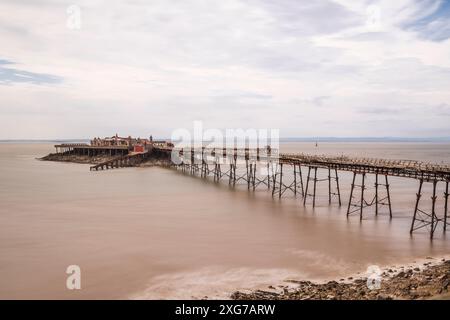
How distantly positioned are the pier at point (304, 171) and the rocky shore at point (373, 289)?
25.7 ft

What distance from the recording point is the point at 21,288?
49.3 ft

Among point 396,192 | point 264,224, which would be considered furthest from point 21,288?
point 396,192

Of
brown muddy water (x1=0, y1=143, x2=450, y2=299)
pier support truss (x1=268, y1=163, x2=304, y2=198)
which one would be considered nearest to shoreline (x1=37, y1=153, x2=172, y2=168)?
pier support truss (x1=268, y1=163, x2=304, y2=198)

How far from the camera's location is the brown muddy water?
15.6m

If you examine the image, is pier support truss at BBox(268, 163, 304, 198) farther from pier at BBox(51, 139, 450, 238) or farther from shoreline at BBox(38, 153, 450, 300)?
shoreline at BBox(38, 153, 450, 300)

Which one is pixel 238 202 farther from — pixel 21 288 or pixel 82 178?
pixel 82 178

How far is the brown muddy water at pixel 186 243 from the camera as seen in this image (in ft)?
51.1

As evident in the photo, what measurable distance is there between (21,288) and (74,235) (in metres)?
7.47

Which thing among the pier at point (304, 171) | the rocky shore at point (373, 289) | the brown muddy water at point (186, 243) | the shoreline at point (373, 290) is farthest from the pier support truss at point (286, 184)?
the rocky shore at point (373, 289)

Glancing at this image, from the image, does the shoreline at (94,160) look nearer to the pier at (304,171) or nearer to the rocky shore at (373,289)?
the pier at (304,171)

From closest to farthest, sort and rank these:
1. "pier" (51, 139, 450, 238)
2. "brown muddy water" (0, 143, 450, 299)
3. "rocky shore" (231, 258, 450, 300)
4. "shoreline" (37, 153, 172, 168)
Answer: "rocky shore" (231, 258, 450, 300), "brown muddy water" (0, 143, 450, 299), "pier" (51, 139, 450, 238), "shoreline" (37, 153, 172, 168)

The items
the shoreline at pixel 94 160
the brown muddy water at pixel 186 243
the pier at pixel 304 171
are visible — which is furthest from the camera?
the shoreline at pixel 94 160

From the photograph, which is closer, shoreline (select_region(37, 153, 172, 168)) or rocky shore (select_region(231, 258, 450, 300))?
rocky shore (select_region(231, 258, 450, 300))

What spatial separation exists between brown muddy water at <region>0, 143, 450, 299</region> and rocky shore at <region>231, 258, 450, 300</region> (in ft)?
3.10
